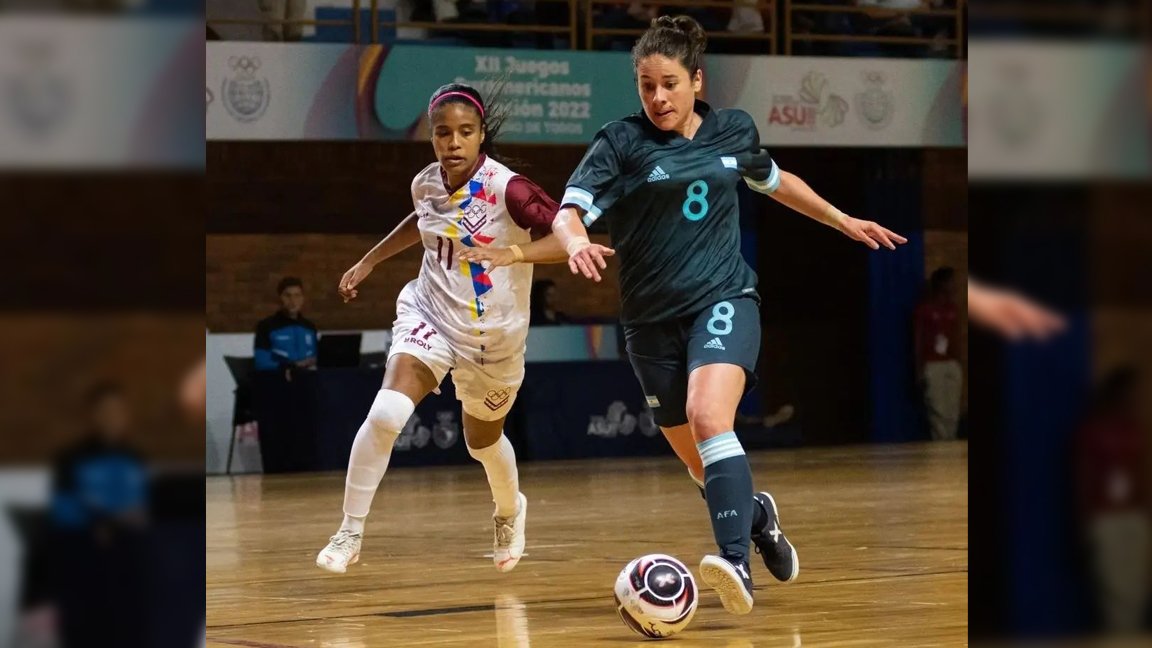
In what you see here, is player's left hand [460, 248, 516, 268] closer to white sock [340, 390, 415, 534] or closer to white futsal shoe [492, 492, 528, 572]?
white sock [340, 390, 415, 534]

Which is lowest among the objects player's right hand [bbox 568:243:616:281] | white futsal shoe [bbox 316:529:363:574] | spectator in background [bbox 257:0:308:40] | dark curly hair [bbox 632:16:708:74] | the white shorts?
white futsal shoe [bbox 316:529:363:574]

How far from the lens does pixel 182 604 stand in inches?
46.0

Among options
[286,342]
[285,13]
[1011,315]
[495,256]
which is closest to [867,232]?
[495,256]

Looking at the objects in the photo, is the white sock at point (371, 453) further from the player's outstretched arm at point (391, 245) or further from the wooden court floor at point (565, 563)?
the player's outstretched arm at point (391, 245)

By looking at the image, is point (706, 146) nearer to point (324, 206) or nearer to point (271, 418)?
point (271, 418)

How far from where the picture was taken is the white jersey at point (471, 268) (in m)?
6.31

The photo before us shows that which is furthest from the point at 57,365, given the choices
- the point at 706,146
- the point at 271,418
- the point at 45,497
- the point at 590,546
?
the point at 271,418

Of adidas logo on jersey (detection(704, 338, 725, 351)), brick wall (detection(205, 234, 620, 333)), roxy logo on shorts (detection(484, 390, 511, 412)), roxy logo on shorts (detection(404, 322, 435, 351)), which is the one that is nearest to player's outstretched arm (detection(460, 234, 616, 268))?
adidas logo on jersey (detection(704, 338, 725, 351))

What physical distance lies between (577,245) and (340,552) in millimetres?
1606

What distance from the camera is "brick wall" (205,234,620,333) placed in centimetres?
1734

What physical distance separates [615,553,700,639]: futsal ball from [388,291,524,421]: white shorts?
153 cm

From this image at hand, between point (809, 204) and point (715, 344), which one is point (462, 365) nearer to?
point (715, 344)

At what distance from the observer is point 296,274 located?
17.5 metres

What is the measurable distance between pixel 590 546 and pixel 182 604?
7019 millimetres
